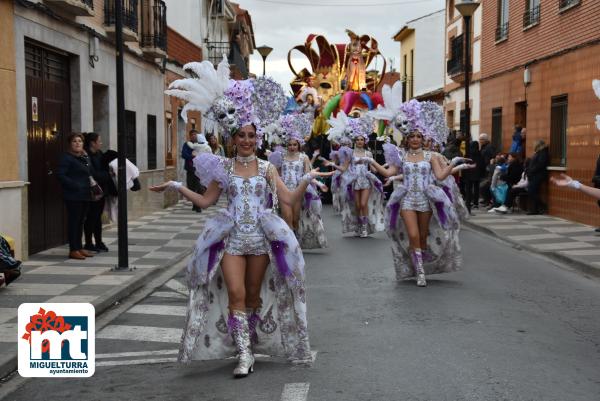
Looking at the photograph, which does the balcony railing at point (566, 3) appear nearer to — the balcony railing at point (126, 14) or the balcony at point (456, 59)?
the balcony at point (456, 59)

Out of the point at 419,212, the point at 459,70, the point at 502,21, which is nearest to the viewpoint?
the point at 419,212

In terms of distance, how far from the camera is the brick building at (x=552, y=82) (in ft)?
56.6

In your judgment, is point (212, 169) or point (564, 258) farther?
point (564, 258)

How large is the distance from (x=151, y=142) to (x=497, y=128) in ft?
33.4

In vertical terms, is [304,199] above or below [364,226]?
above

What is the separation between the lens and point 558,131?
19656 millimetres

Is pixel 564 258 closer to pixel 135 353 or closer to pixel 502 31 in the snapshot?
pixel 135 353

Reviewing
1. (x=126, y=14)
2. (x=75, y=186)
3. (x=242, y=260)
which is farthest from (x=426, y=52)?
(x=242, y=260)

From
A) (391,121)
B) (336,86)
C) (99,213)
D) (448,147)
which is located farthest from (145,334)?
(336,86)

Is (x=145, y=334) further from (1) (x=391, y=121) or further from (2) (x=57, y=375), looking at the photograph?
(1) (x=391, y=121)

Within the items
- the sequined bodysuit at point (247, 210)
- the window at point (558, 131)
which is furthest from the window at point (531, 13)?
the sequined bodysuit at point (247, 210)

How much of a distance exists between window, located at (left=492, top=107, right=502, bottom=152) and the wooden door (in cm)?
1415

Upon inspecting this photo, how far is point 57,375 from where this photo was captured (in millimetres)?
5891

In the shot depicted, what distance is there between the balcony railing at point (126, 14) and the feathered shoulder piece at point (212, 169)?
1160cm
